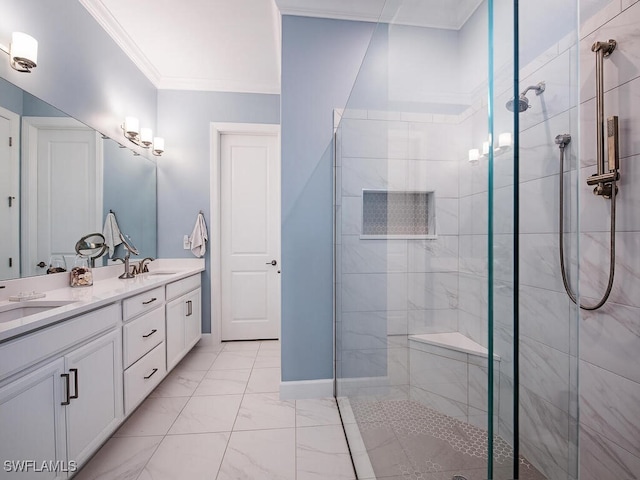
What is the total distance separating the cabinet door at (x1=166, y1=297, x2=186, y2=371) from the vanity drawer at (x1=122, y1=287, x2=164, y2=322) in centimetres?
20

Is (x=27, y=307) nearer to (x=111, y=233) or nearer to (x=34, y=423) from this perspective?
(x=34, y=423)

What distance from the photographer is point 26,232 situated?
5.33 ft

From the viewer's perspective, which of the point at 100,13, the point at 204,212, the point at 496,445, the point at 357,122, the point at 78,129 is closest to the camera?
the point at 496,445

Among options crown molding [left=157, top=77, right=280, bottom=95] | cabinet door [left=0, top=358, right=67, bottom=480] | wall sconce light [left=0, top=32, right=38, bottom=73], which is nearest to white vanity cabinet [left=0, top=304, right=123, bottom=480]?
cabinet door [left=0, top=358, right=67, bottom=480]

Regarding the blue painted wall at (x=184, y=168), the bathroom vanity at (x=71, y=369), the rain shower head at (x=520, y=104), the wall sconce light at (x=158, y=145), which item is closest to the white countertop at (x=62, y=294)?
the bathroom vanity at (x=71, y=369)

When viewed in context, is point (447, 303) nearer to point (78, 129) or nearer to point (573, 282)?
point (573, 282)

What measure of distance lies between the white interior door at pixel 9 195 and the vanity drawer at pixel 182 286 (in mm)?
907

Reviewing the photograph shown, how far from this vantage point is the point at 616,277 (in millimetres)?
1027

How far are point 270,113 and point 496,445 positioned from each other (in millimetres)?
3384

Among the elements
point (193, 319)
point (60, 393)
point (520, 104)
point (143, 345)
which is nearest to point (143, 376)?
point (143, 345)

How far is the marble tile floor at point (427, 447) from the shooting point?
0.49 meters

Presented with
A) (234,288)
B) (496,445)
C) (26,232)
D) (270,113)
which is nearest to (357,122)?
(496,445)

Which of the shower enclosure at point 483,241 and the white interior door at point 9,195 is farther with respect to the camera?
the white interior door at point 9,195

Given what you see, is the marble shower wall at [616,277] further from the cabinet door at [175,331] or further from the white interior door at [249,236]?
the white interior door at [249,236]
